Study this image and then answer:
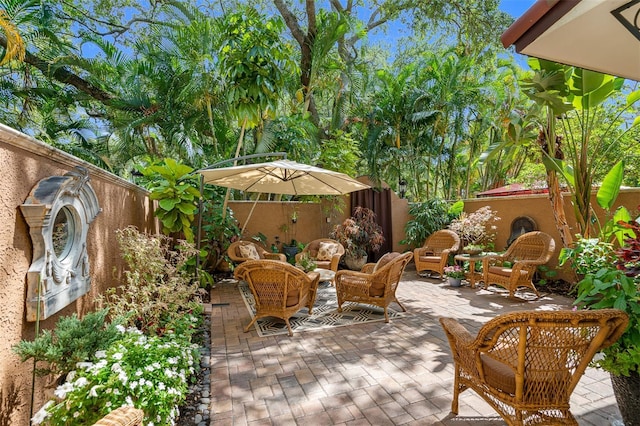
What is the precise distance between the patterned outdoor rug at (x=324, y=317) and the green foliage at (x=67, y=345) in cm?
210

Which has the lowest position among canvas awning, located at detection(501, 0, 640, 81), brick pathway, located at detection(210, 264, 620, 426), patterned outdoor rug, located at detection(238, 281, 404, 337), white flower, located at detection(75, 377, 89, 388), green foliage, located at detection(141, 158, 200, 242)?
brick pathway, located at detection(210, 264, 620, 426)

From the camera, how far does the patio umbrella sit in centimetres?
474

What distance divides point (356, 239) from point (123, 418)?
726 cm

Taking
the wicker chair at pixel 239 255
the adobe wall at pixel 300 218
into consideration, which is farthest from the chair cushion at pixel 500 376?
the adobe wall at pixel 300 218

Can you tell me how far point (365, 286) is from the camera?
173 inches

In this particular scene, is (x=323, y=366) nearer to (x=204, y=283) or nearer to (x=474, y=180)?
(x=204, y=283)

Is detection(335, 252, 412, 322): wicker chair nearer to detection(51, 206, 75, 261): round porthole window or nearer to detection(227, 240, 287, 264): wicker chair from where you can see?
detection(227, 240, 287, 264): wicker chair

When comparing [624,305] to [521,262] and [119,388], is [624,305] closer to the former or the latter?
[119,388]

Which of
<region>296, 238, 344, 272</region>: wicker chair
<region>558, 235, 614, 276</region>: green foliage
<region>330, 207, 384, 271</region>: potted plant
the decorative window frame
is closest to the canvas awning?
<region>558, 235, 614, 276</region>: green foliage

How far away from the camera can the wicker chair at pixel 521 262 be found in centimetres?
542

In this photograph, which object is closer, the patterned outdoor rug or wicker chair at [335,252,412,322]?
the patterned outdoor rug

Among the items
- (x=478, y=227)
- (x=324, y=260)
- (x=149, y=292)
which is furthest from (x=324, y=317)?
(x=478, y=227)

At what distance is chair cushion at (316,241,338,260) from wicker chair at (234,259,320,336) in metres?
3.14

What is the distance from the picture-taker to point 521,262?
5367mm
